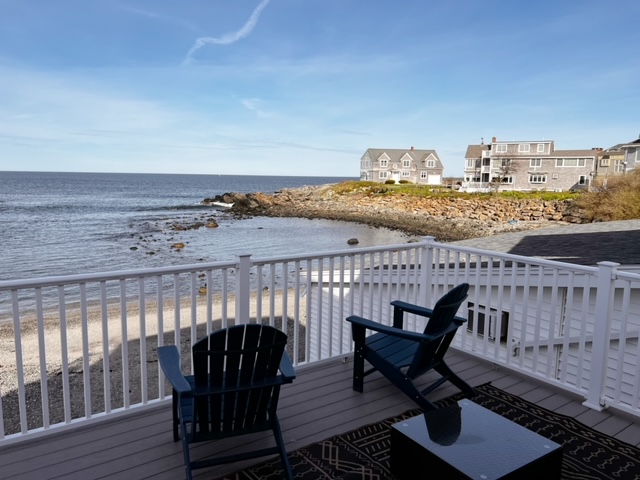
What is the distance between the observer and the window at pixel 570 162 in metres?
44.3

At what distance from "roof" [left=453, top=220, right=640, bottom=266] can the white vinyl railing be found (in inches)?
18.8

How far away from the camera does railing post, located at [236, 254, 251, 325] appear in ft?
11.0

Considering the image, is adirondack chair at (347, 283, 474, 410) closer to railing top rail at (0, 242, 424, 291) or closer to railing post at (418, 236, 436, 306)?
railing top rail at (0, 242, 424, 291)

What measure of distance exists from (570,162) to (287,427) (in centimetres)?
4956

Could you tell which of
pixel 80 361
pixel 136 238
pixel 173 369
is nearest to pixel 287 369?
pixel 173 369

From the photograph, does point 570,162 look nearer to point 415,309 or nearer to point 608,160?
point 608,160

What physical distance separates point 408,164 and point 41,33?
159 feet

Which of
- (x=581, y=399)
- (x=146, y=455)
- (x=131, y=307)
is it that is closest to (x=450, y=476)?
(x=146, y=455)

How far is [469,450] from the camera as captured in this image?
6.98 feet

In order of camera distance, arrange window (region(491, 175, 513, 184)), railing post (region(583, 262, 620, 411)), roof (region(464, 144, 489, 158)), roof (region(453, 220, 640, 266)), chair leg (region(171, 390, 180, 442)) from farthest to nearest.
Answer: roof (region(464, 144, 489, 158)) < window (region(491, 175, 513, 184)) < roof (region(453, 220, 640, 266)) < railing post (region(583, 262, 620, 411)) < chair leg (region(171, 390, 180, 442))

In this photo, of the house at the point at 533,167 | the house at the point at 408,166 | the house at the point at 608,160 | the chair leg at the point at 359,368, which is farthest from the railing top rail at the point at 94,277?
the house at the point at 408,166

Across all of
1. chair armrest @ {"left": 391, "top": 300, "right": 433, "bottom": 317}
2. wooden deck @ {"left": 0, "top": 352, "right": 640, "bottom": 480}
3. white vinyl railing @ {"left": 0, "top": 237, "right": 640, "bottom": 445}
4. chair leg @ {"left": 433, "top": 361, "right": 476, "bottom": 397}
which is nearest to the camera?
wooden deck @ {"left": 0, "top": 352, "right": 640, "bottom": 480}

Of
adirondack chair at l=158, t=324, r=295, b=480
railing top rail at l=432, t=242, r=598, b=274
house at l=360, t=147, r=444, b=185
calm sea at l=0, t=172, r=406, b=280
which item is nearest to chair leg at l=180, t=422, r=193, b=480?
adirondack chair at l=158, t=324, r=295, b=480

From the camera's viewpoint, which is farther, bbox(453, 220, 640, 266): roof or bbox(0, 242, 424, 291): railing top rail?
bbox(453, 220, 640, 266): roof
